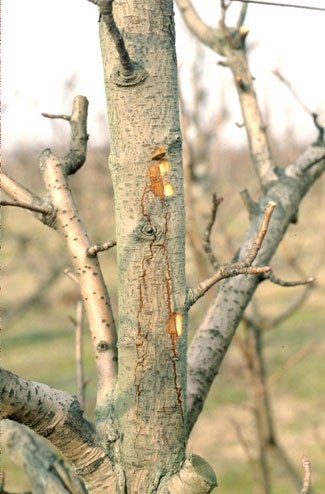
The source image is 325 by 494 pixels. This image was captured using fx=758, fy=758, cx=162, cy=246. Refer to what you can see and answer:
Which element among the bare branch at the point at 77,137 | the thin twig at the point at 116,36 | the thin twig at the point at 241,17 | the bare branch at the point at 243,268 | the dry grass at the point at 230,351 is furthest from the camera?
the dry grass at the point at 230,351

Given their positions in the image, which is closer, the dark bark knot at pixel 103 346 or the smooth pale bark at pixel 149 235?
the smooth pale bark at pixel 149 235

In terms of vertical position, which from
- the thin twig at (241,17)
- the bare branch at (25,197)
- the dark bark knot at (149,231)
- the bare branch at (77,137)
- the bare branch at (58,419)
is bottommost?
the bare branch at (58,419)

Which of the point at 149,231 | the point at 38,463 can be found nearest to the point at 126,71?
the point at 149,231

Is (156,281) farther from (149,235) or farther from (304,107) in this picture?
(304,107)

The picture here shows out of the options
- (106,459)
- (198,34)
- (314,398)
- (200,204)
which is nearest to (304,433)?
(314,398)

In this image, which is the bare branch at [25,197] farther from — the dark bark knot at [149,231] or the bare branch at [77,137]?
the dark bark knot at [149,231]

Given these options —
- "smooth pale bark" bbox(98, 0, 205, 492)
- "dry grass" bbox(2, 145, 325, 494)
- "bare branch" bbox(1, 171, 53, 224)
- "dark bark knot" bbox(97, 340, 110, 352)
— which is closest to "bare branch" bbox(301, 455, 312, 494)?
"smooth pale bark" bbox(98, 0, 205, 492)

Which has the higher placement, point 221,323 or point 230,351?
point 230,351

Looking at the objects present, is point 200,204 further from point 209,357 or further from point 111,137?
point 111,137

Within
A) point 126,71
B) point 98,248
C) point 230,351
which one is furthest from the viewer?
point 230,351

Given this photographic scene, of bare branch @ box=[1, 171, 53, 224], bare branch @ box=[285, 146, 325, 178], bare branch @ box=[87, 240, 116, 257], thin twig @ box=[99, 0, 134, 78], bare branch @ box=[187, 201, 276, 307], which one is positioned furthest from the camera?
bare branch @ box=[285, 146, 325, 178]

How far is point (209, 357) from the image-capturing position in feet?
5.29

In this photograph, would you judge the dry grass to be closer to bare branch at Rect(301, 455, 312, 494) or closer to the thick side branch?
the thick side branch

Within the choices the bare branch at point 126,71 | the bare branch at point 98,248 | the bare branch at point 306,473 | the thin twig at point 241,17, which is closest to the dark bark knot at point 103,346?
the bare branch at point 98,248
